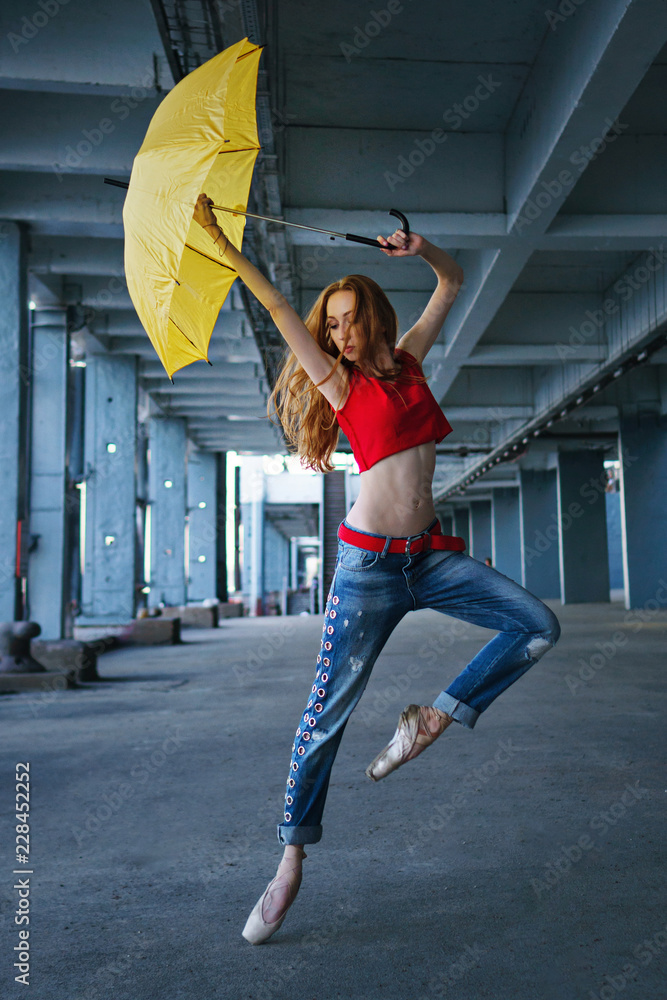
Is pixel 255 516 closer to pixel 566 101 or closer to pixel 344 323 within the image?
pixel 566 101

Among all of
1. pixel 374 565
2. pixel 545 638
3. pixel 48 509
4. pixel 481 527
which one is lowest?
pixel 545 638

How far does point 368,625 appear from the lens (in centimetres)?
238

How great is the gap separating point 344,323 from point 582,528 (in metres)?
27.5

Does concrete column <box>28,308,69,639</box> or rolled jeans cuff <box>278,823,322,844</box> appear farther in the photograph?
concrete column <box>28,308,69,639</box>

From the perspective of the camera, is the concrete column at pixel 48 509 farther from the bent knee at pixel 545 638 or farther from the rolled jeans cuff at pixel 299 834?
the bent knee at pixel 545 638

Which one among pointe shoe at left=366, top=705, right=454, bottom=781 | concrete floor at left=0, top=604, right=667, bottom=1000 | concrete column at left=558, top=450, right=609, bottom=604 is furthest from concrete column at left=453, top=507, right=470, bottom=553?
pointe shoe at left=366, top=705, right=454, bottom=781

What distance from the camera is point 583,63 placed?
257 inches

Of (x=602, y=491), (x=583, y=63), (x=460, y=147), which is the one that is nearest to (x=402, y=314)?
(x=460, y=147)

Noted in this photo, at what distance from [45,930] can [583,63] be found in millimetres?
7119

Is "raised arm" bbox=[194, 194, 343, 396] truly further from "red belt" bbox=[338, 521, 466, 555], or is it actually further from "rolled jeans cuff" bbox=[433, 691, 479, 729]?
"rolled jeans cuff" bbox=[433, 691, 479, 729]

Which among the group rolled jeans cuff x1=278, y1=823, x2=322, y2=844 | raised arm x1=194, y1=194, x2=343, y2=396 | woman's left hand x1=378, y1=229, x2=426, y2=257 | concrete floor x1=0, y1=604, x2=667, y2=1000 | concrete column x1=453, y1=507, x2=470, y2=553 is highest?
concrete column x1=453, y1=507, x2=470, y2=553

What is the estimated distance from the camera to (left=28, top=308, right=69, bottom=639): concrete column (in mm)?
12398

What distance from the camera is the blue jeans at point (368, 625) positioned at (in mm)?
2371

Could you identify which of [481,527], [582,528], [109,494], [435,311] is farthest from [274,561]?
[435,311]
